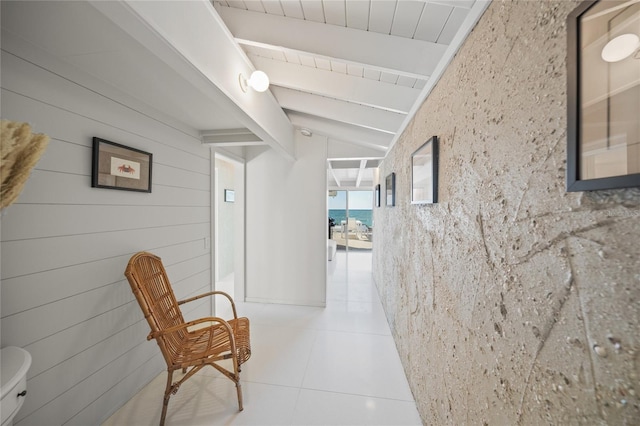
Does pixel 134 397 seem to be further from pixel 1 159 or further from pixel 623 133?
pixel 623 133

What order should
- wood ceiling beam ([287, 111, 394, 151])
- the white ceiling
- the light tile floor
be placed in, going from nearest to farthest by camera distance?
1. the white ceiling
2. the light tile floor
3. wood ceiling beam ([287, 111, 394, 151])

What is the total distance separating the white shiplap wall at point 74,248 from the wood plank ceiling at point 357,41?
3.45ft

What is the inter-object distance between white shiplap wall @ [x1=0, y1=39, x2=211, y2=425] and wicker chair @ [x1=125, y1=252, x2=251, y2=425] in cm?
17

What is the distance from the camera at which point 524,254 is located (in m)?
0.72

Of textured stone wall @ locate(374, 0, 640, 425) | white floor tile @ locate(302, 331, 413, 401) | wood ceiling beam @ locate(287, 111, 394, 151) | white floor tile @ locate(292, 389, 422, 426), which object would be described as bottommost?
white floor tile @ locate(292, 389, 422, 426)

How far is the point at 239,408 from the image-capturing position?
5.65 feet

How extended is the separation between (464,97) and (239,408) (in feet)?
7.89

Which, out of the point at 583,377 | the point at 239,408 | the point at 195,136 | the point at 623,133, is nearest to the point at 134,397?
the point at 239,408

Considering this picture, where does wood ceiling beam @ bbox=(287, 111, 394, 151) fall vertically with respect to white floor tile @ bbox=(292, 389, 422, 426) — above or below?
above

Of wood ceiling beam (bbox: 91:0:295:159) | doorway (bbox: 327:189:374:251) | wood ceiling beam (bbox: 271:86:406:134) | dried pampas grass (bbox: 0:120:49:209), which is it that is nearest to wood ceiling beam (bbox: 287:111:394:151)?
wood ceiling beam (bbox: 271:86:406:134)

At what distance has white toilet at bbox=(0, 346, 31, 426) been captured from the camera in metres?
0.83

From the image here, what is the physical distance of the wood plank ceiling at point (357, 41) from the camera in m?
1.17

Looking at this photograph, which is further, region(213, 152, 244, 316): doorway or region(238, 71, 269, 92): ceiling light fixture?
region(213, 152, 244, 316): doorway

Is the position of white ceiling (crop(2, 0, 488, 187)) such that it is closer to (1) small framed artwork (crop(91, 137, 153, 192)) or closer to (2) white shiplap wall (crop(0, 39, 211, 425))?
(2) white shiplap wall (crop(0, 39, 211, 425))
